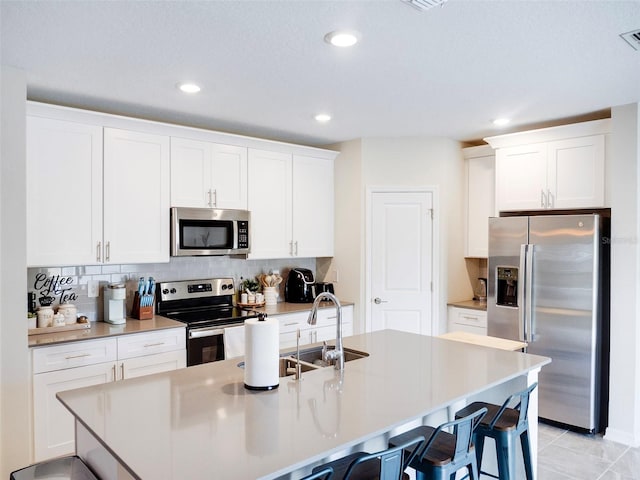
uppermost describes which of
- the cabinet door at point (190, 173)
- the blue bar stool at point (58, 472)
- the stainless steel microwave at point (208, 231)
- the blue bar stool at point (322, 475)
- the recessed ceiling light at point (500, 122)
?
the recessed ceiling light at point (500, 122)

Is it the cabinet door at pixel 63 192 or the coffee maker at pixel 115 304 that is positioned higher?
the cabinet door at pixel 63 192

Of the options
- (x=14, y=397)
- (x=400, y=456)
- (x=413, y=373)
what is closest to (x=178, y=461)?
(x=400, y=456)

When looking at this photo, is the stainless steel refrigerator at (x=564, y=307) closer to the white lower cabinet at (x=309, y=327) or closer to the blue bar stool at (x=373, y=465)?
the white lower cabinet at (x=309, y=327)

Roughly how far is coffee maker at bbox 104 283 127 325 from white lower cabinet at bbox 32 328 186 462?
11.8 inches

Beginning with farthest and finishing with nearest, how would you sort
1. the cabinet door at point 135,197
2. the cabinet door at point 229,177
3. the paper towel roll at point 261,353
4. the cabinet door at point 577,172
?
the cabinet door at point 229,177 < the cabinet door at point 577,172 < the cabinet door at point 135,197 < the paper towel roll at point 261,353

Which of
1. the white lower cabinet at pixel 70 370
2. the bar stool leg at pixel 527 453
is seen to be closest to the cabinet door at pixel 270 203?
the white lower cabinet at pixel 70 370

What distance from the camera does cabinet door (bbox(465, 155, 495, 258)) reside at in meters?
4.66

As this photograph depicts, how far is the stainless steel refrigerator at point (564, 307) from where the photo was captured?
3.63 metres

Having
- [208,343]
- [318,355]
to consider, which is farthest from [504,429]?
[208,343]

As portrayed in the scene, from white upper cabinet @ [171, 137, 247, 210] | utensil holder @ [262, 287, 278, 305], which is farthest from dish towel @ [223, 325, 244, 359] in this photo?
white upper cabinet @ [171, 137, 247, 210]

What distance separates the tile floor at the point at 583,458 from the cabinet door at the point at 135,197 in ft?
10.2

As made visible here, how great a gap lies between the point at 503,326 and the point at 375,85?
2.33 m

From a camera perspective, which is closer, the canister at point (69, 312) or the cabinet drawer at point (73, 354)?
the cabinet drawer at point (73, 354)

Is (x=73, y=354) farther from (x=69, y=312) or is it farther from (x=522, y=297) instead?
(x=522, y=297)
